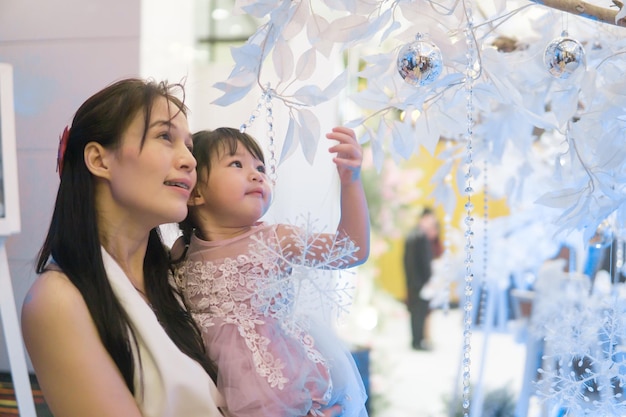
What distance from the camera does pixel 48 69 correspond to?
2658 millimetres

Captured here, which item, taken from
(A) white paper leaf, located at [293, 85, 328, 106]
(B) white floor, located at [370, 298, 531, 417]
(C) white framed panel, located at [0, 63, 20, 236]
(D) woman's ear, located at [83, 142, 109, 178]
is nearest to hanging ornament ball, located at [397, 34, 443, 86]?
(A) white paper leaf, located at [293, 85, 328, 106]

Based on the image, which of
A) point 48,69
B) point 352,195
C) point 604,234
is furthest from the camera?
point 48,69

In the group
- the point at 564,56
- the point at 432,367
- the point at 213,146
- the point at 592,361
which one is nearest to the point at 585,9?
the point at 564,56

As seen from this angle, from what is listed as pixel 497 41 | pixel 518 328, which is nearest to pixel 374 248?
pixel 518 328

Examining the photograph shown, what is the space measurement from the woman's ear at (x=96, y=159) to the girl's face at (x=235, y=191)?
0.20m

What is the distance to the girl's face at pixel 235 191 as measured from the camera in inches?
48.4

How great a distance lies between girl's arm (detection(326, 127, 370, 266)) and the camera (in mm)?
1116

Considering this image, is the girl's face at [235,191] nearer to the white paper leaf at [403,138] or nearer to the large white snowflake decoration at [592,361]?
the white paper leaf at [403,138]

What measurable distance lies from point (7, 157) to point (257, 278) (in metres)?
1.27

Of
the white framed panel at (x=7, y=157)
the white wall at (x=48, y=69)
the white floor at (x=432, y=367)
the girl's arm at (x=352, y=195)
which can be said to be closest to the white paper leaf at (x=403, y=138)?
the girl's arm at (x=352, y=195)

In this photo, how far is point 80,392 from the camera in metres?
0.96

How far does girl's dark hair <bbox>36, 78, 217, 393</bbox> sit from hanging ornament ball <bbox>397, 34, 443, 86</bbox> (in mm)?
385

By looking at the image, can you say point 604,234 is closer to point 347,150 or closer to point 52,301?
point 347,150

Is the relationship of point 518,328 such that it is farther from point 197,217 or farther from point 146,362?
point 146,362
